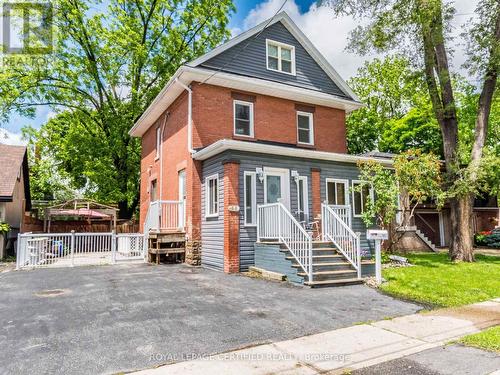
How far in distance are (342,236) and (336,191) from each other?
359 cm

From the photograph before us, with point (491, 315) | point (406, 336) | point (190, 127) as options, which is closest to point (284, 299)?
point (406, 336)

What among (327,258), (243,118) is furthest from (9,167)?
(327,258)

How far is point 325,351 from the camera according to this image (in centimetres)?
470

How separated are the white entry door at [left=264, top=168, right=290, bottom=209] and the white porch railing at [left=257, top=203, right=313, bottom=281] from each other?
90cm

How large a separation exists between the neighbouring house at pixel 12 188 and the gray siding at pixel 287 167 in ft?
37.9

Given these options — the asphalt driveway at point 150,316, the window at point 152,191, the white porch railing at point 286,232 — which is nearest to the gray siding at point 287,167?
the white porch railing at point 286,232

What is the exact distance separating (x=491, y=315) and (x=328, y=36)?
1347 centimetres

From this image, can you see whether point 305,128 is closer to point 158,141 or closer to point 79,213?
point 158,141

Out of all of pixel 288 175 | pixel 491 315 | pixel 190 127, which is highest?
pixel 190 127

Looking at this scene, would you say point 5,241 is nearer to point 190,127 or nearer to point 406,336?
point 190,127

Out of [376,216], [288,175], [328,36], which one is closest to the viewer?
[288,175]

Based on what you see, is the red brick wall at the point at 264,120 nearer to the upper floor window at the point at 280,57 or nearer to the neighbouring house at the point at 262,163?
the neighbouring house at the point at 262,163

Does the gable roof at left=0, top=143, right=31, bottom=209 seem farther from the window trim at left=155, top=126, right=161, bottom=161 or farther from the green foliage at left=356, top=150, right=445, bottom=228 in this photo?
the green foliage at left=356, top=150, right=445, bottom=228

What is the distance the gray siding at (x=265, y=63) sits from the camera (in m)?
14.2
